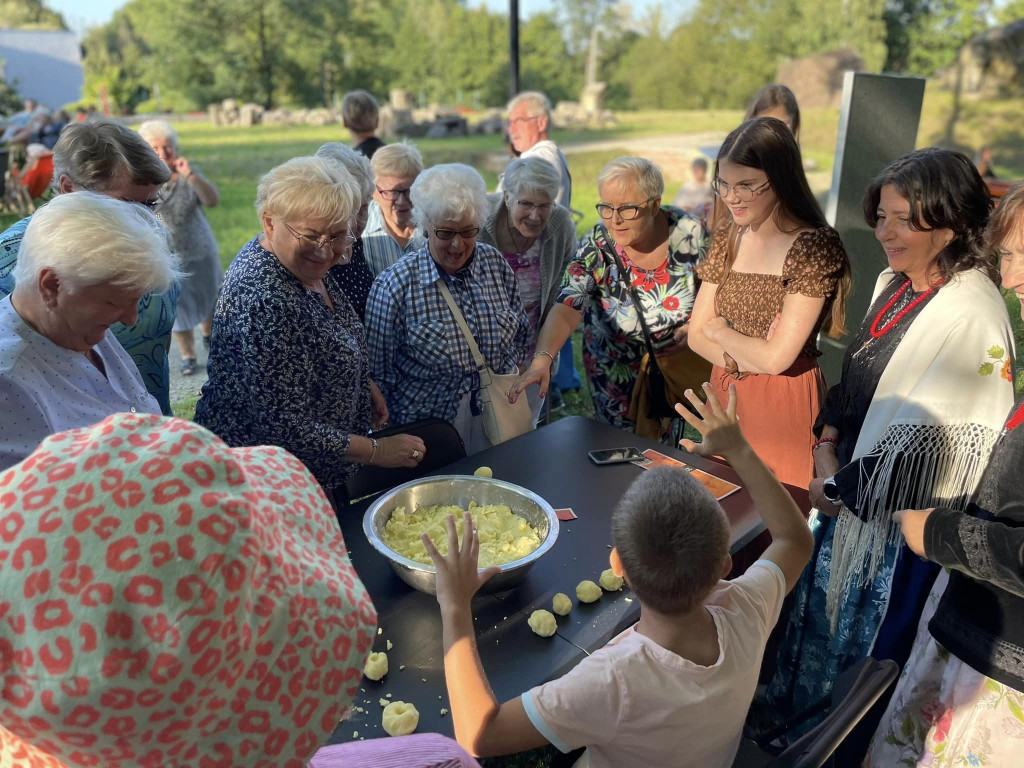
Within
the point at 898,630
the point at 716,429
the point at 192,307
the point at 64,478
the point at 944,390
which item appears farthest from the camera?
A: the point at 192,307

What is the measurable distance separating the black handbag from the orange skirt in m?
0.51

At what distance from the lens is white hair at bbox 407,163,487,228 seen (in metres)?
2.69

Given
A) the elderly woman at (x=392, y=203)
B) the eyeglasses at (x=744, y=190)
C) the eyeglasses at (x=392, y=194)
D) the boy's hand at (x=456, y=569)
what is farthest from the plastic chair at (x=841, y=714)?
the eyeglasses at (x=392, y=194)

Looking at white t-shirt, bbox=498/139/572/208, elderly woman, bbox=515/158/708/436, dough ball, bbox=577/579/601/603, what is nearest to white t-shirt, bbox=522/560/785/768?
dough ball, bbox=577/579/601/603

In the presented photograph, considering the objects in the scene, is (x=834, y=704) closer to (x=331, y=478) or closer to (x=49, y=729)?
(x=49, y=729)

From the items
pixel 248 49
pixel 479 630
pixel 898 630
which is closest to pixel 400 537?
pixel 479 630

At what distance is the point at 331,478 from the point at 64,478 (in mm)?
1698

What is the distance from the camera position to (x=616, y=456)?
2.52 metres

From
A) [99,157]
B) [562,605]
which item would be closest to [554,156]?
[99,157]

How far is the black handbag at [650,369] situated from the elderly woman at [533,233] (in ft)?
1.25

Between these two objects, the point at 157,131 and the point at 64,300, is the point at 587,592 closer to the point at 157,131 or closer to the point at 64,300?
the point at 64,300

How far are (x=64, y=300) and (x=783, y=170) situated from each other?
2.22 meters

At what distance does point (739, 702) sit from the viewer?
131 centimetres

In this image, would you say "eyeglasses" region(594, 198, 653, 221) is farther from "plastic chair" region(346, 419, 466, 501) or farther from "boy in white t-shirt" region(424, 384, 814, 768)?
"boy in white t-shirt" region(424, 384, 814, 768)
